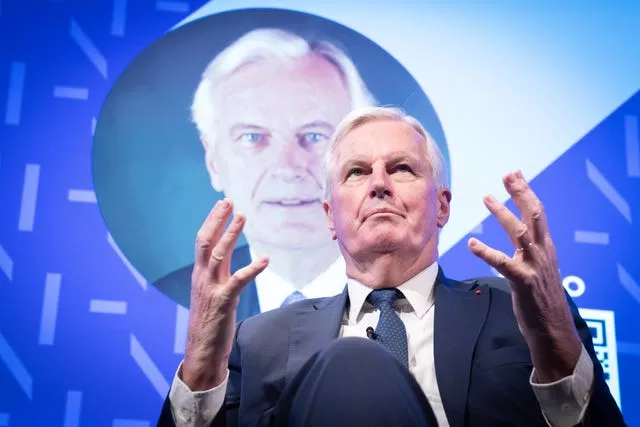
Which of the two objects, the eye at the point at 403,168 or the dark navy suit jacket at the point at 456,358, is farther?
the eye at the point at 403,168

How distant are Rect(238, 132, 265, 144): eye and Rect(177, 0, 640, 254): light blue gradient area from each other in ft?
1.83

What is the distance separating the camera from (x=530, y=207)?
1166 mm

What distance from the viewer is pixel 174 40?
235 centimetres

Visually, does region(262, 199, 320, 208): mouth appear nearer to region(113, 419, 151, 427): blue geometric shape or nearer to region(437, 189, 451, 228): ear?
region(437, 189, 451, 228): ear

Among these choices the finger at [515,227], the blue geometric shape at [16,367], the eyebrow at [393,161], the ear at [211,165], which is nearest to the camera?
the finger at [515,227]

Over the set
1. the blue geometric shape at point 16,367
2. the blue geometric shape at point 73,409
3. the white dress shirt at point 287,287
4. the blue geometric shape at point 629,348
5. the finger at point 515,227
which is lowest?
the blue geometric shape at point 73,409

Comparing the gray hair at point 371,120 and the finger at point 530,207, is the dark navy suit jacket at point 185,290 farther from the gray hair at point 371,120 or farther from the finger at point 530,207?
the finger at point 530,207

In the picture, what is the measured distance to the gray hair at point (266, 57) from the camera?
2240 mm

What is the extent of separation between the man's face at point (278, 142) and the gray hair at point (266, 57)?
0.09 feet

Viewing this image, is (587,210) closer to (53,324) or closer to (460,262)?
(460,262)

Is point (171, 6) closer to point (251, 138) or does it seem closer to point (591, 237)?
point (251, 138)

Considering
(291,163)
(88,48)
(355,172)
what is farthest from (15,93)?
(355,172)

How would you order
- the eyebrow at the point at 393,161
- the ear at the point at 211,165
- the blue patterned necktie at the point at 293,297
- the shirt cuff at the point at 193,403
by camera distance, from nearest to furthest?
1. the shirt cuff at the point at 193,403
2. the eyebrow at the point at 393,161
3. the blue patterned necktie at the point at 293,297
4. the ear at the point at 211,165

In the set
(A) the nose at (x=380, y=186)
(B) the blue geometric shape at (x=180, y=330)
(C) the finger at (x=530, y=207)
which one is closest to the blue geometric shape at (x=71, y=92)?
(B) the blue geometric shape at (x=180, y=330)
